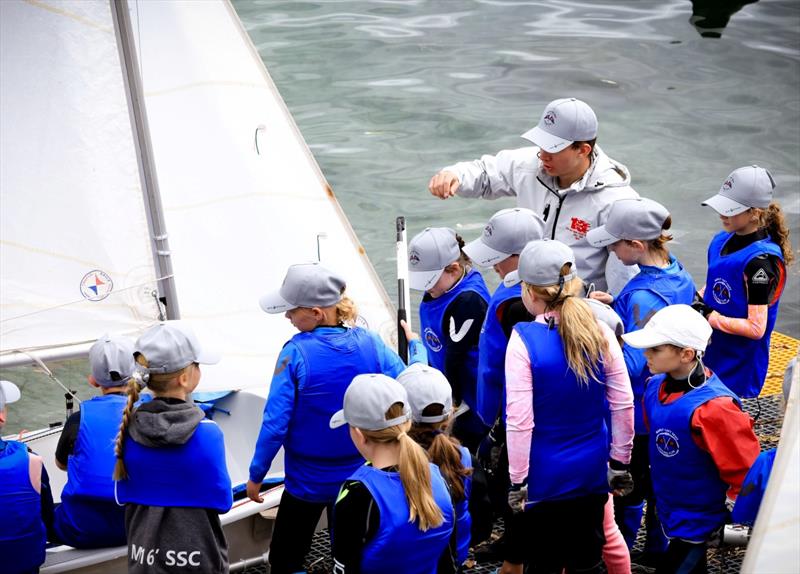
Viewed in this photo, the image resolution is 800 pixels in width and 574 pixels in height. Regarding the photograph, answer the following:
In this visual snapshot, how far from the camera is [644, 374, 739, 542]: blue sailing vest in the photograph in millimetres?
4035

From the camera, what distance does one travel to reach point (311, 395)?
4215mm

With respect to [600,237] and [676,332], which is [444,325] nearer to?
[600,237]

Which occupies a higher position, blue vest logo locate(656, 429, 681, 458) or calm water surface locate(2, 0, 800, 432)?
blue vest logo locate(656, 429, 681, 458)

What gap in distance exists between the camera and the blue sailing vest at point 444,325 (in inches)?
189

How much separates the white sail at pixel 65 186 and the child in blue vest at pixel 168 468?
155cm

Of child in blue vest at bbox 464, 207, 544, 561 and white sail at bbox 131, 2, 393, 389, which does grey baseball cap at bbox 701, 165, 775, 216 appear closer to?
child in blue vest at bbox 464, 207, 544, 561

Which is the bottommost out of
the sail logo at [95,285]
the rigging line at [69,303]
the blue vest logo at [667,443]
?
the blue vest logo at [667,443]

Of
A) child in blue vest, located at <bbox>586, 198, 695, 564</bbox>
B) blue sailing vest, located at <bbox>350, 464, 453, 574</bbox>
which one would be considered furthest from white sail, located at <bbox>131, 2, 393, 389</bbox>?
blue sailing vest, located at <bbox>350, 464, 453, 574</bbox>

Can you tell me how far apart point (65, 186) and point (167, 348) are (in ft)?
5.59

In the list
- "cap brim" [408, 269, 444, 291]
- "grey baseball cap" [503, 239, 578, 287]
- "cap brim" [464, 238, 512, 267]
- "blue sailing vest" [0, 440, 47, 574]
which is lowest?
"blue sailing vest" [0, 440, 47, 574]

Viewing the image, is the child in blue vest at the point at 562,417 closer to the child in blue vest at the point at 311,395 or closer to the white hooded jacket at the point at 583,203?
the child in blue vest at the point at 311,395

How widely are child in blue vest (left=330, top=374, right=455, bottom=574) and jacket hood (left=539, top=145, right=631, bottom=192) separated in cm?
201

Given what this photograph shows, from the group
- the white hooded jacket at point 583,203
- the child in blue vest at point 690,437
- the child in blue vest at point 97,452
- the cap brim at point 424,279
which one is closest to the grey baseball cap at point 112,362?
the child in blue vest at point 97,452

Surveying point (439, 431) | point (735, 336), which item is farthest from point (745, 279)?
point (439, 431)
